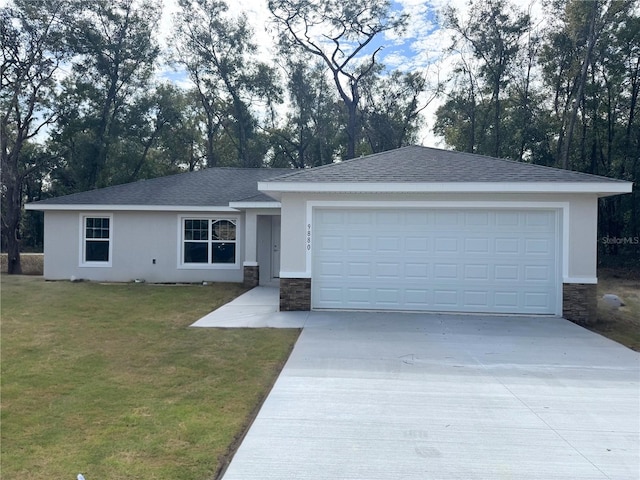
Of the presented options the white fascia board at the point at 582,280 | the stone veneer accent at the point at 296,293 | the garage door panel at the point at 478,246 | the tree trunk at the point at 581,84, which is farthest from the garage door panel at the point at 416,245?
the tree trunk at the point at 581,84

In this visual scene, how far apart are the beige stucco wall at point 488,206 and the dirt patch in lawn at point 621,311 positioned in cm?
111

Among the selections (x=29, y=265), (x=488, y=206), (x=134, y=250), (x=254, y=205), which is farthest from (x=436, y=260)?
(x=29, y=265)

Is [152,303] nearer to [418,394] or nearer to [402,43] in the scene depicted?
[418,394]

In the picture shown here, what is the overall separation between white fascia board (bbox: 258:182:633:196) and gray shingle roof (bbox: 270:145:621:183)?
105 millimetres

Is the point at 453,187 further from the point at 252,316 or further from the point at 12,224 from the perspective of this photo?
the point at 12,224

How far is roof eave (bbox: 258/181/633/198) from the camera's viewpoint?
9070 mm

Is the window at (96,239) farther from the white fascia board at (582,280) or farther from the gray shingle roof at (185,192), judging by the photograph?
the white fascia board at (582,280)

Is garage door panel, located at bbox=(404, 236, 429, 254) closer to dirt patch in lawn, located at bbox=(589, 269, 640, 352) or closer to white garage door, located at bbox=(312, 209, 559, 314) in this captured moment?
white garage door, located at bbox=(312, 209, 559, 314)

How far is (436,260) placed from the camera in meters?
9.84

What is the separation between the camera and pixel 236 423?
14.1 feet

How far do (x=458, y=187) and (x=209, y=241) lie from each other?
9.18 meters

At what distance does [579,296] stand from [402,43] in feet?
79.5

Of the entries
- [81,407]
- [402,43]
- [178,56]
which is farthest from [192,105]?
[81,407]

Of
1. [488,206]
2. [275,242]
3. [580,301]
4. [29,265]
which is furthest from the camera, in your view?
[29,265]
